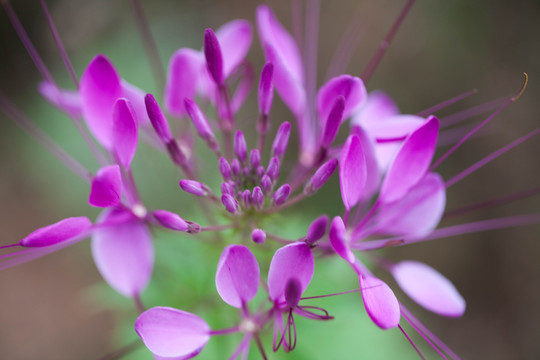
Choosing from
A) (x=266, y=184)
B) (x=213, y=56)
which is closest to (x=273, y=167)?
(x=266, y=184)

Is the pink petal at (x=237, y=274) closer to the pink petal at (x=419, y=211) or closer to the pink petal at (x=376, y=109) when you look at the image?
the pink petal at (x=419, y=211)

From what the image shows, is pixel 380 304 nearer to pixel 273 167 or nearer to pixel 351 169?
pixel 351 169

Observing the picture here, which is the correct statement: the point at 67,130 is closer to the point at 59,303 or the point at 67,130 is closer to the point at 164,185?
the point at 164,185

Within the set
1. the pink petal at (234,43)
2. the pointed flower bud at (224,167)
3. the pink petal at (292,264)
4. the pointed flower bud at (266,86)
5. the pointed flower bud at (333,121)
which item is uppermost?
the pink petal at (234,43)

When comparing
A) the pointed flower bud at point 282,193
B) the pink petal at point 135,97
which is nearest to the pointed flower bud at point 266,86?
the pointed flower bud at point 282,193

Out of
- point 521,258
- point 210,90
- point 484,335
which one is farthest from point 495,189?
point 210,90

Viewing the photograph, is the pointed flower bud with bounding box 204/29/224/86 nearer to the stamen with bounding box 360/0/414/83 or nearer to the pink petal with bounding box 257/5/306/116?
the pink petal with bounding box 257/5/306/116
